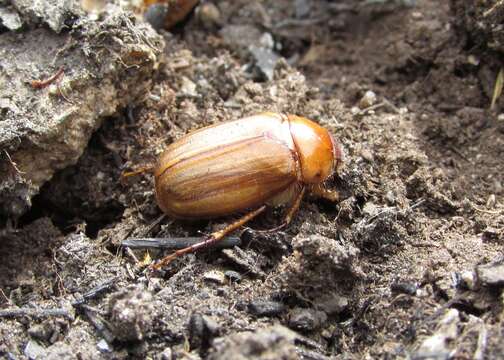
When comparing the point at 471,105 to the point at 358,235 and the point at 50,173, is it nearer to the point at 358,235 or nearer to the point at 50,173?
the point at 358,235

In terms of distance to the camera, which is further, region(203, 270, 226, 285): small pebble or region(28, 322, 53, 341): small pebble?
region(203, 270, 226, 285): small pebble

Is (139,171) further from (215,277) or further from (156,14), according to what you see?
(156,14)

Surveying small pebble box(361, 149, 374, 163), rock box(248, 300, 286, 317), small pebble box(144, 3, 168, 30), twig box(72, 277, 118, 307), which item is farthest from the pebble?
small pebble box(144, 3, 168, 30)

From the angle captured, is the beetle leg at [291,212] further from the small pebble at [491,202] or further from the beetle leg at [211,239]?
the small pebble at [491,202]

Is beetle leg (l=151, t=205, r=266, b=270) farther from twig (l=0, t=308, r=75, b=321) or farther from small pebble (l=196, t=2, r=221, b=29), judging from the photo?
small pebble (l=196, t=2, r=221, b=29)

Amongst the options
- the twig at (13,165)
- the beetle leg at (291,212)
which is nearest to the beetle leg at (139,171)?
the twig at (13,165)

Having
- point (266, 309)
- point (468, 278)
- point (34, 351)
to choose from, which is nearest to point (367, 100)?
point (468, 278)
